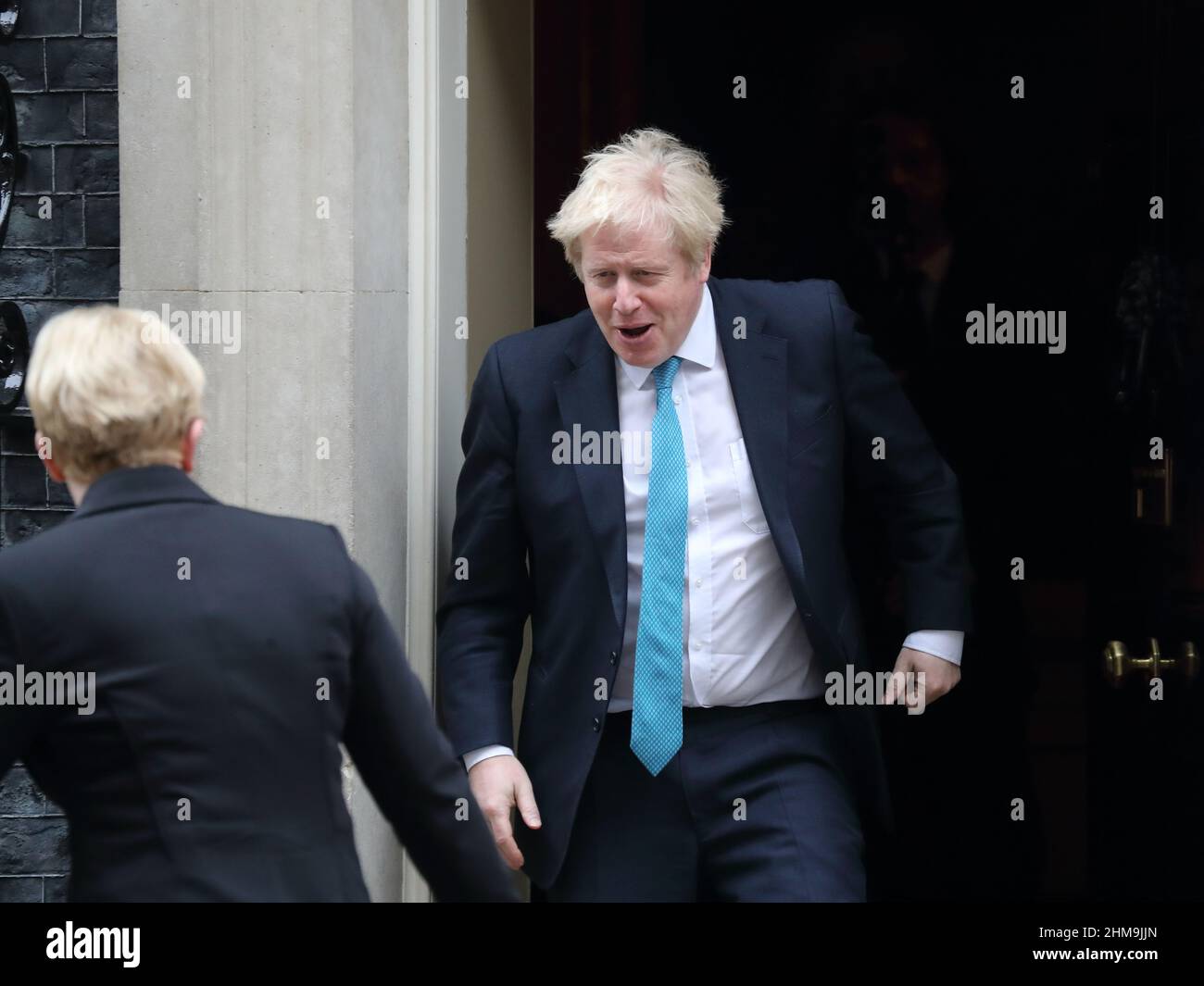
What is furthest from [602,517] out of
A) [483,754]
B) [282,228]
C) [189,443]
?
[189,443]

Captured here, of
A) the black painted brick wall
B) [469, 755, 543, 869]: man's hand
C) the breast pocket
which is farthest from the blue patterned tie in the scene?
the black painted brick wall

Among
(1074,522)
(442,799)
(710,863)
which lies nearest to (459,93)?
(710,863)

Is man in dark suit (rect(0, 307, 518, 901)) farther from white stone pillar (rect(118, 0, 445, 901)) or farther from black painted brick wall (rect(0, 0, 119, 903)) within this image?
black painted brick wall (rect(0, 0, 119, 903))

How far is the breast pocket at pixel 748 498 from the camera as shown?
3.76m

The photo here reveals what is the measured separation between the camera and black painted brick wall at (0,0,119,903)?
434cm

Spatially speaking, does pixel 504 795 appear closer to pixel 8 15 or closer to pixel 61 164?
pixel 61 164

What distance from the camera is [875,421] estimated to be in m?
3.89

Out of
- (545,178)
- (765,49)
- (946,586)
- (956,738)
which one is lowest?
(956,738)

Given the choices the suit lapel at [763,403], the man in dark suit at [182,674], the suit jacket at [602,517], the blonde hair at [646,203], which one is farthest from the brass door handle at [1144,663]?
the man in dark suit at [182,674]

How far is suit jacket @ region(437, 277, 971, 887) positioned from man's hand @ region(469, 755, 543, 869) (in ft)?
0.19

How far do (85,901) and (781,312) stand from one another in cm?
208

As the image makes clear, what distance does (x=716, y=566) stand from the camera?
147 inches

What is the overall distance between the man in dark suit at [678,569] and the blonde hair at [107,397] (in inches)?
52.7

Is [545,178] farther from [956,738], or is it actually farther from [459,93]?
[956,738]
